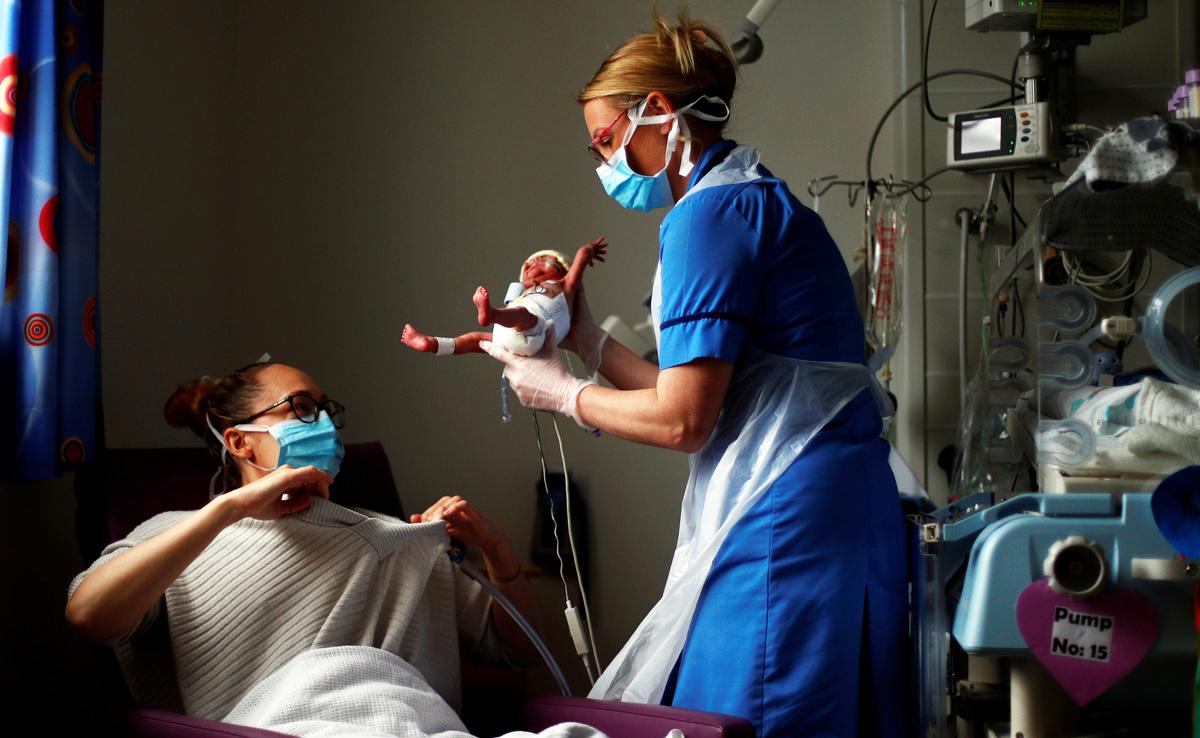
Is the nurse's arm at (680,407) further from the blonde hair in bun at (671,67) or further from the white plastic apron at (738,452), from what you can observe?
the blonde hair in bun at (671,67)

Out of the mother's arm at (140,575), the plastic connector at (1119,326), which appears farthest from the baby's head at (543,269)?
the plastic connector at (1119,326)

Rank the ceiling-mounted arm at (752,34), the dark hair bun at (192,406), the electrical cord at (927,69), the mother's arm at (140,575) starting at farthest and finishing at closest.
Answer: the electrical cord at (927,69) → the ceiling-mounted arm at (752,34) → the dark hair bun at (192,406) → the mother's arm at (140,575)

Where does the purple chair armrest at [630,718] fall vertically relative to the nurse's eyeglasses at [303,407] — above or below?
below

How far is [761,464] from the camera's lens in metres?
1.52

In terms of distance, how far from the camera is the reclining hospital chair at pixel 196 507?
1.40 meters

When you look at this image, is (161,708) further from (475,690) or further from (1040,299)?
(1040,299)

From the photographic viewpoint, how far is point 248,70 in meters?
2.93

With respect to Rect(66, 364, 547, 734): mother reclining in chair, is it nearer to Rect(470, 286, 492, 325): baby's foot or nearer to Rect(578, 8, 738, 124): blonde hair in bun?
Rect(470, 286, 492, 325): baby's foot

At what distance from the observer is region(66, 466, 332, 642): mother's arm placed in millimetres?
1443

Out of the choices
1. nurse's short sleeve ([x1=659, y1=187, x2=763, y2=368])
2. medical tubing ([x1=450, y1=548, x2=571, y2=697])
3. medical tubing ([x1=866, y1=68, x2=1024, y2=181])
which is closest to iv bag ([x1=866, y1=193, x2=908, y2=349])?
medical tubing ([x1=866, y1=68, x2=1024, y2=181])

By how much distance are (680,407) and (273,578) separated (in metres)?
0.67

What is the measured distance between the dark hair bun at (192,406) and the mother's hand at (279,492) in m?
0.24

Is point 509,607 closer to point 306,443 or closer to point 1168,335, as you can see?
point 306,443

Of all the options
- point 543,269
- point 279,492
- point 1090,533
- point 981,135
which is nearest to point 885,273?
point 981,135
